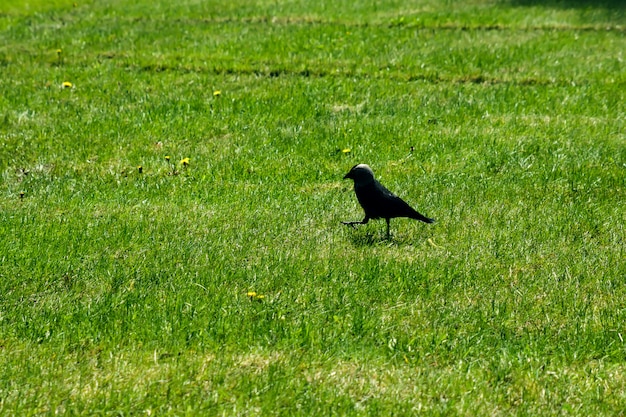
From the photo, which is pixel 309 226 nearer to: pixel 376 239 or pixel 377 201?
pixel 376 239

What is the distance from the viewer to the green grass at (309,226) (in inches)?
201

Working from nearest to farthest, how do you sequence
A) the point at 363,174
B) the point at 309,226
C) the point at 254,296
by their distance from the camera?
1. the point at 254,296
2. the point at 363,174
3. the point at 309,226

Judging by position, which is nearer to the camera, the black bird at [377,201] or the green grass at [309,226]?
the green grass at [309,226]

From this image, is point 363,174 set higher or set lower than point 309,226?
higher

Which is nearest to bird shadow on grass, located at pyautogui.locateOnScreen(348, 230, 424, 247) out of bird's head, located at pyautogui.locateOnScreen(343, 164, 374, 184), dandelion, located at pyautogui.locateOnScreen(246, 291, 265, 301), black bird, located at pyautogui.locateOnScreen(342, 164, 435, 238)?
black bird, located at pyautogui.locateOnScreen(342, 164, 435, 238)

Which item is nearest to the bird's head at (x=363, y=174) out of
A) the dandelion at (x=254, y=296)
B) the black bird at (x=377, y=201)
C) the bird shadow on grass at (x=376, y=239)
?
the black bird at (x=377, y=201)

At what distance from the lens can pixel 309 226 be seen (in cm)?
732

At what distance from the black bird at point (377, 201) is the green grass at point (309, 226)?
0.25m

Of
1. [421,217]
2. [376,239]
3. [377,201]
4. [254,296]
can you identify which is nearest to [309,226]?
[376,239]

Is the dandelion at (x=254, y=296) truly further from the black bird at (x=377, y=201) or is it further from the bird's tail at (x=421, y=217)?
the bird's tail at (x=421, y=217)

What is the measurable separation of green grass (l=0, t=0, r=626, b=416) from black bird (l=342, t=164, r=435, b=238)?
0.82 feet

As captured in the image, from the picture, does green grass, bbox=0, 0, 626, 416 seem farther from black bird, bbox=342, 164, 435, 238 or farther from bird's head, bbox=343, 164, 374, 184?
bird's head, bbox=343, 164, 374, 184

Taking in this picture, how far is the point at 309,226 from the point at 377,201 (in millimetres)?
720

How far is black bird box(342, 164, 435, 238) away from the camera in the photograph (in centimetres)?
681
